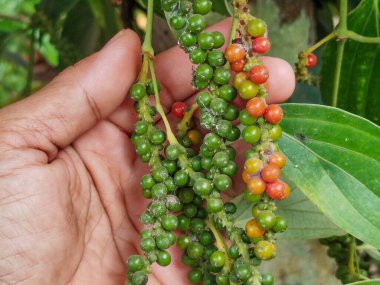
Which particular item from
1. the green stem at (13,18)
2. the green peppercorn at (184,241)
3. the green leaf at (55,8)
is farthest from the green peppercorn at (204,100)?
the green stem at (13,18)

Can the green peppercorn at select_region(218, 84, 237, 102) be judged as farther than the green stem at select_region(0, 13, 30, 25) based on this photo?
No

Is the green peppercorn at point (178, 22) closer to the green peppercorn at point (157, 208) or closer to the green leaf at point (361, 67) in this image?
the green peppercorn at point (157, 208)

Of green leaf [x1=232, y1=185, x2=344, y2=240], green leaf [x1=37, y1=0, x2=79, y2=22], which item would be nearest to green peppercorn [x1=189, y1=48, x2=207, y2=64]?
green leaf [x1=232, y1=185, x2=344, y2=240]

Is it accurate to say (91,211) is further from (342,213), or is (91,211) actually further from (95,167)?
(342,213)

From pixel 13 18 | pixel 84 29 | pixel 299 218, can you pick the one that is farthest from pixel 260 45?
pixel 13 18

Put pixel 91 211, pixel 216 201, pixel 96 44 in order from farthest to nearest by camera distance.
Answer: pixel 96 44, pixel 91 211, pixel 216 201

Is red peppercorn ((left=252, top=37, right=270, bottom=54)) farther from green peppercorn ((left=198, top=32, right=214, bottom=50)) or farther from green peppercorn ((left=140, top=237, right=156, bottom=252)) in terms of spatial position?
green peppercorn ((left=140, top=237, right=156, bottom=252))

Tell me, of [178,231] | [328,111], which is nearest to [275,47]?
[328,111]
